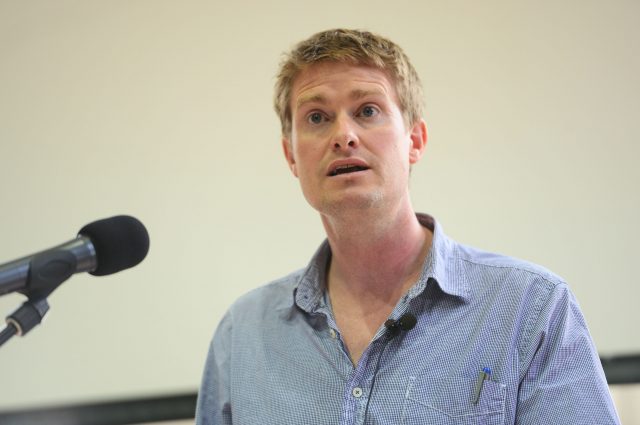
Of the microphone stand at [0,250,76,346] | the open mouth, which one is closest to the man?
the open mouth

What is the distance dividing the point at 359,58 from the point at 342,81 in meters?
0.08

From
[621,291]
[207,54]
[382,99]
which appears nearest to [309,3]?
[207,54]

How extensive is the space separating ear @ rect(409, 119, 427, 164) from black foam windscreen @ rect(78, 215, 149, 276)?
0.99 metres

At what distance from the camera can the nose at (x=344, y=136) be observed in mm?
1647

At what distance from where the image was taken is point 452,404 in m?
1.43

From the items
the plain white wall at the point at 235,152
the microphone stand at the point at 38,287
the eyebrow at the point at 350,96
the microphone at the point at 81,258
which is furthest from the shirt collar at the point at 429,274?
the microphone stand at the point at 38,287

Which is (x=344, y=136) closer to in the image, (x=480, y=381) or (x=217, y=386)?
(x=480, y=381)

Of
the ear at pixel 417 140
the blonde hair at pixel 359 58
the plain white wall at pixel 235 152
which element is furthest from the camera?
the plain white wall at pixel 235 152

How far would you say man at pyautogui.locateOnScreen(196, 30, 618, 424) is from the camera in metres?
1.43

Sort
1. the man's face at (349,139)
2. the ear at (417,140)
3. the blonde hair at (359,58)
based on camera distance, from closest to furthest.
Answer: the man's face at (349,139)
the blonde hair at (359,58)
the ear at (417,140)

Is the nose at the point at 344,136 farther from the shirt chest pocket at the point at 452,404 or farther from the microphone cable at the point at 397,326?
the shirt chest pocket at the point at 452,404

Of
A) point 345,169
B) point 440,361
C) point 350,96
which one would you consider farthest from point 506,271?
point 350,96

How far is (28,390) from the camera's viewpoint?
87.7 inches

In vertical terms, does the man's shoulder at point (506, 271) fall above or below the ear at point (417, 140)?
below
